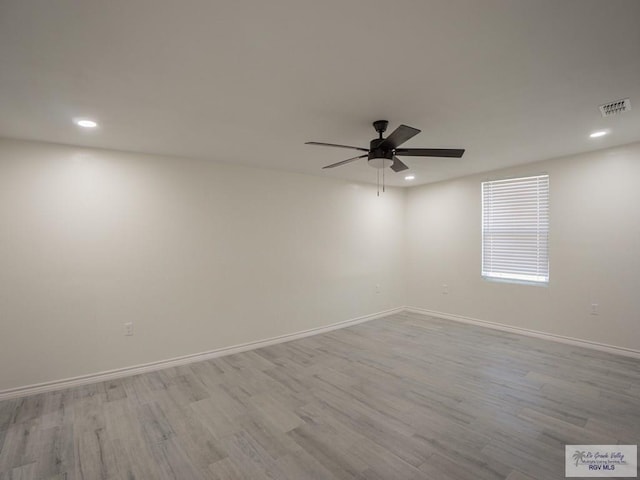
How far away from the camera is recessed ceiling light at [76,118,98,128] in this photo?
2610 mm

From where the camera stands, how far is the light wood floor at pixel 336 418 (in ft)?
6.54

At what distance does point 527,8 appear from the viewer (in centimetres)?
142

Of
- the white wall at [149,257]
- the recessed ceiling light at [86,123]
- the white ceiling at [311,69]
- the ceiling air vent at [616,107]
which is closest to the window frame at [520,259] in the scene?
the white ceiling at [311,69]

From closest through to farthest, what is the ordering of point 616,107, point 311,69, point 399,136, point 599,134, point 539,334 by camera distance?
point 311,69 < point 399,136 < point 616,107 < point 599,134 < point 539,334

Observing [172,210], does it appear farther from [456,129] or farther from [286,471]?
[456,129]

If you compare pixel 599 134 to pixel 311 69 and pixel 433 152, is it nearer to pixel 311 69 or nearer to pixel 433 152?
pixel 433 152

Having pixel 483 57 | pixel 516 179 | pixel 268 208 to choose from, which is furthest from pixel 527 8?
pixel 516 179

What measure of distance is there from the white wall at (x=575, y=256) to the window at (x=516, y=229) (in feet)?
0.35

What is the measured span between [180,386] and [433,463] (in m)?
2.43

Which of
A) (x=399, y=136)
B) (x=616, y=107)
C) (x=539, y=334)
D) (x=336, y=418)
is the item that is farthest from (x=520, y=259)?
(x=336, y=418)

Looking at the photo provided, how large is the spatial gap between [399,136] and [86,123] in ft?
8.70

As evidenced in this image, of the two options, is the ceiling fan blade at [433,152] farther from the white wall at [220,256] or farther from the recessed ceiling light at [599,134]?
the white wall at [220,256]

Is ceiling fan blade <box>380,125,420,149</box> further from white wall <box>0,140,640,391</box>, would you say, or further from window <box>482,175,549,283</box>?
window <box>482,175,549,283</box>

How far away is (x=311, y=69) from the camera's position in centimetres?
191
